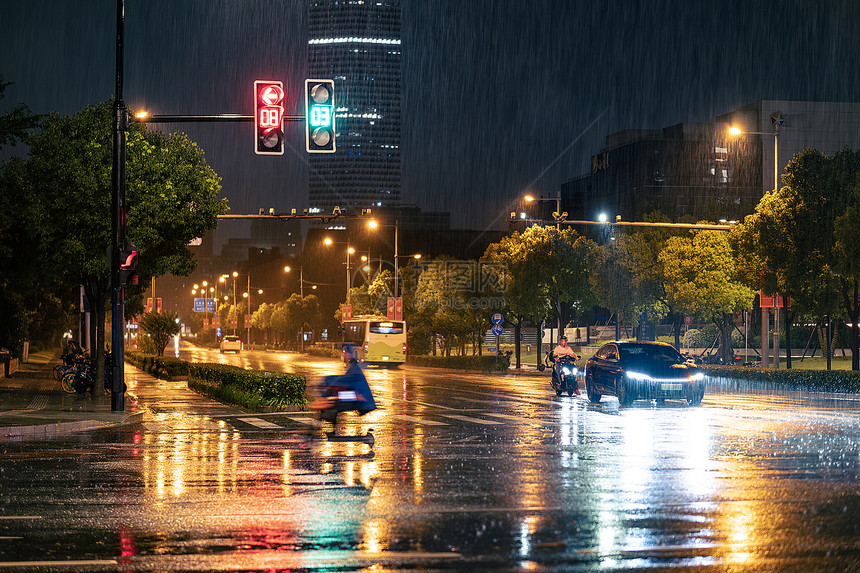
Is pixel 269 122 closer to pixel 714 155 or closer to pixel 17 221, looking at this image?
pixel 17 221

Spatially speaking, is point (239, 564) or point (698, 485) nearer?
point (239, 564)

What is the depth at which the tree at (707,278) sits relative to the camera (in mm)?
58312

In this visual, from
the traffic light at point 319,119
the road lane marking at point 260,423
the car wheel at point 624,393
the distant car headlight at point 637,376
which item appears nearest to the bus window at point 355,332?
the car wheel at point 624,393

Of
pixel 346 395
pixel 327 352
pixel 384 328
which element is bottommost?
pixel 327 352

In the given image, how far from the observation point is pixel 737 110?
140125mm

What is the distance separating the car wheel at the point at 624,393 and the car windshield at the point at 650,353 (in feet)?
2.64

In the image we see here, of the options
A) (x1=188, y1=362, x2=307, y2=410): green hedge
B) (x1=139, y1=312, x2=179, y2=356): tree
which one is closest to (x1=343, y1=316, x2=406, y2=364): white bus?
(x1=139, y1=312, x2=179, y2=356): tree

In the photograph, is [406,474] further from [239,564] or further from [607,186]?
[607,186]

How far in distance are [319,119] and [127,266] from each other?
21.5 ft

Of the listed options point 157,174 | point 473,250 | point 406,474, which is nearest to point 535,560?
point 406,474

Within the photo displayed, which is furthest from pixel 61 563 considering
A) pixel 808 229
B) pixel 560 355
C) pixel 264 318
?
pixel 264 318

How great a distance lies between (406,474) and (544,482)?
186 centimetres

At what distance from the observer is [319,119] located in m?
19.0

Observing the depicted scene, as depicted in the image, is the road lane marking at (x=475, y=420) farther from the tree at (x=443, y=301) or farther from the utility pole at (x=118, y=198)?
the tree at (x=443, y=301)
